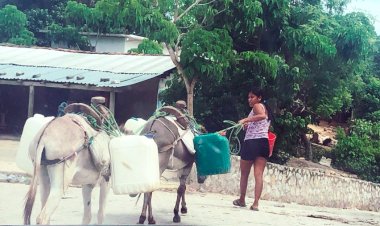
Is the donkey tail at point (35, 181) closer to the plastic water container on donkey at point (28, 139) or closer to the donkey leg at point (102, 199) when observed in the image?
the plastic water container on donkey at point (28, 139)

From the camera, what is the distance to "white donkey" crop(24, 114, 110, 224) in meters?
5.50

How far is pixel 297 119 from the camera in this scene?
1727cm

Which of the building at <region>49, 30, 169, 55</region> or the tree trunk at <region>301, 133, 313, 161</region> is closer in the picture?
the tree trunk at <region>301, 133, 313, 161</region>

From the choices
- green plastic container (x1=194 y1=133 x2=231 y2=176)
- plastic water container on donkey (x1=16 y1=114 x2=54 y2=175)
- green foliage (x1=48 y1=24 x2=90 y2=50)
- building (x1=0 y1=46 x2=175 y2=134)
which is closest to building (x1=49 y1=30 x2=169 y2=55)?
green foliage (x1=48 y1=24 x2=90 y2=50)

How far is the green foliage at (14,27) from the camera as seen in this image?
87.4 feet

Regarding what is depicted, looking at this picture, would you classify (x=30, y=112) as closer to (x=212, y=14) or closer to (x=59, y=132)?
(x=212, y=14)

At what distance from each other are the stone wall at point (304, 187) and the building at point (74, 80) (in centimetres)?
644

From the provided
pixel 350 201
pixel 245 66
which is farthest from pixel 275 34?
pixel 350 201

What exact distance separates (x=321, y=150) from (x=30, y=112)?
10265 mm

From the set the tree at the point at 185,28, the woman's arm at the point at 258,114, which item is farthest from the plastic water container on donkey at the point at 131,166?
the tree at the point at 185,28

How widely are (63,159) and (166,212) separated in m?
3.07

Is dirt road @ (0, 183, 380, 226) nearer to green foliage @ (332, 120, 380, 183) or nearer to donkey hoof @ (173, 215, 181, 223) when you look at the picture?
donkey hoof @ (173, 215, 181, 223)

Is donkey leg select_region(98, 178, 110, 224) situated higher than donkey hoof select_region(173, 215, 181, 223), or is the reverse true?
donkey leg select_region(98, 178, 110, 224)

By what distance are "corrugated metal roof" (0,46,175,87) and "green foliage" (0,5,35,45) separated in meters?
3.53
